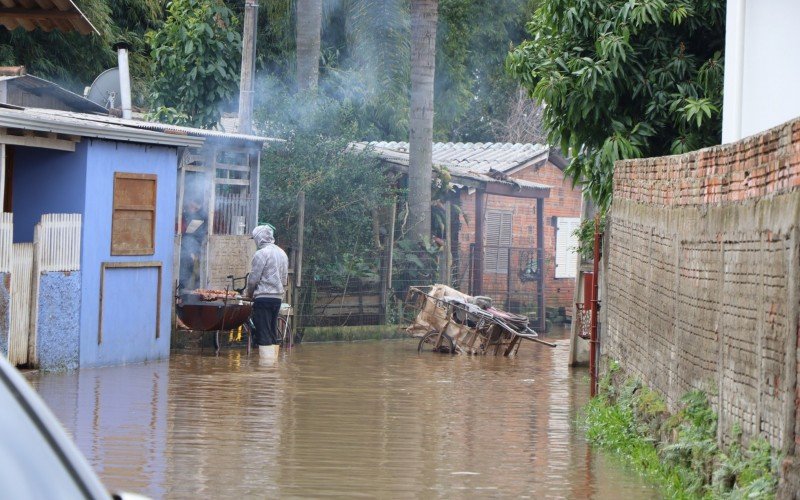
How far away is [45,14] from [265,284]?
7.64 metres

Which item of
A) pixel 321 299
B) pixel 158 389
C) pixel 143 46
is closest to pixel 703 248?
pixel 158 389

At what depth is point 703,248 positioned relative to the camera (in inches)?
358

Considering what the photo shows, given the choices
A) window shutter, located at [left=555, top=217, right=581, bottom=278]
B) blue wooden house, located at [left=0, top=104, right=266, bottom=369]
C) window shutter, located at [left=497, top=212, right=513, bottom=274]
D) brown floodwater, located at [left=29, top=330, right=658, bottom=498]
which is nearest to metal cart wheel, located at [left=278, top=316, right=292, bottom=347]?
brown floodwater, located at [left=29, top=330, right=658, bottom=498]

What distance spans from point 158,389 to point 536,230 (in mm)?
19256

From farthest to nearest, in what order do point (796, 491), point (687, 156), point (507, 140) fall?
point (507, 140)
point (687, 156)
point (796, 491)

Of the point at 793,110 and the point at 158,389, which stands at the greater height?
the point at 793,110

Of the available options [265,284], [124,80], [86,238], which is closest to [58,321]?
[86,238]

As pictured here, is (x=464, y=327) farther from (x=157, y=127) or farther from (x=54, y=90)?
(x=54, y=90)

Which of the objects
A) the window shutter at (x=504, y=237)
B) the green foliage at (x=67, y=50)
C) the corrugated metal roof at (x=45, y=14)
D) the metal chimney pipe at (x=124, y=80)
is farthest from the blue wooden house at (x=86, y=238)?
the window shutter at (x=504, y=237)

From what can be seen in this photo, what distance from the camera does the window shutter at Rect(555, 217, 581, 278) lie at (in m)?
33.5

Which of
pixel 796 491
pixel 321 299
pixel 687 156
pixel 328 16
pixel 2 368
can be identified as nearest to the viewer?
pixel 2 368

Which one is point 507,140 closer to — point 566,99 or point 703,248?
point 566,99

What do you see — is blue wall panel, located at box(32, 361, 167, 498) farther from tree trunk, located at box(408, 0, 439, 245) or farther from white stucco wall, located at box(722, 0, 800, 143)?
tree trunk, located at box(408, 0, 439, 245)

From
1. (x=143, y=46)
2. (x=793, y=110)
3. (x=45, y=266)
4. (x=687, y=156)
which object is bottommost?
(x=45, y=266)
